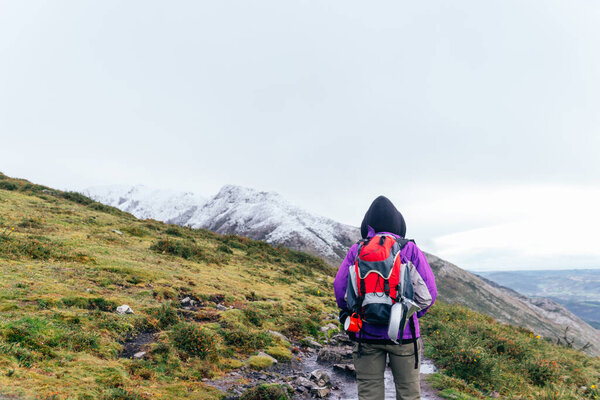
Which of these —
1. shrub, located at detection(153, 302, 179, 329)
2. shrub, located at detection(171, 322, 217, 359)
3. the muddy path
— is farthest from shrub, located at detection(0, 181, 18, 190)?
the muddy path

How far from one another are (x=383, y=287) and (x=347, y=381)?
266 inches

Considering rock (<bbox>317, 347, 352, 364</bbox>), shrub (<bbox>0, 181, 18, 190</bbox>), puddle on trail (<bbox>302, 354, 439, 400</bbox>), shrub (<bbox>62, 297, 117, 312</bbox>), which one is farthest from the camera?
shrub (<bbox>0, 181, 18, 190</bbox>)

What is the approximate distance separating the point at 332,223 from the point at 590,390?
3347 inches

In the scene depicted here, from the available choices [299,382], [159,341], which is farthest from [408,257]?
[159,341]

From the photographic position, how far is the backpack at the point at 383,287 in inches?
195

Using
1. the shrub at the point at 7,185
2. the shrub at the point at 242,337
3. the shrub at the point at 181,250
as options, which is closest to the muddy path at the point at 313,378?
the shrub at the point at 242,337

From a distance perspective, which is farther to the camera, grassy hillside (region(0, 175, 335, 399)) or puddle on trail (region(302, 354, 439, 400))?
puddle on trail (region(302, 354, 439, 400))

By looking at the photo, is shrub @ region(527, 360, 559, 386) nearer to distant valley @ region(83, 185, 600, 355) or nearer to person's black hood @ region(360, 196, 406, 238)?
person's black hood @ region(360, 196, 406, 238)

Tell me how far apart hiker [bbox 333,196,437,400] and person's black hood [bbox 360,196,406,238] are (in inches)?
7.2

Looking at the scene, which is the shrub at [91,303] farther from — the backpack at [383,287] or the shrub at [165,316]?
the backpack at [383,287]

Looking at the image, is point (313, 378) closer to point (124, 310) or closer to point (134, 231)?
point (124, 310)

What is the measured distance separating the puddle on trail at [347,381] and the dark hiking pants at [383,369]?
4190 millimetres

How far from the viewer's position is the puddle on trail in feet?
29.8

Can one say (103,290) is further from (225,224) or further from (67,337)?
(225,224)
